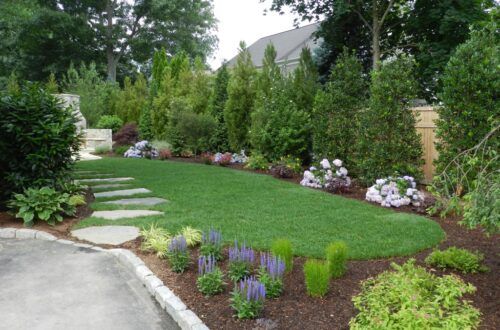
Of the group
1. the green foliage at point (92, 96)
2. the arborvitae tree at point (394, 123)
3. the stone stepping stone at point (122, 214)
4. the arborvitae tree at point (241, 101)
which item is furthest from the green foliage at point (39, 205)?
the green foliage at point (92, 96)

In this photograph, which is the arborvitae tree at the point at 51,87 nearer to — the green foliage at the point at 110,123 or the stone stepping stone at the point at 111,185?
the stone stepping stone at the point at 111,185

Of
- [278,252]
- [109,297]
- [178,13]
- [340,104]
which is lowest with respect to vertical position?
[109,297]

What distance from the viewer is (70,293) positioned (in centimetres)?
366

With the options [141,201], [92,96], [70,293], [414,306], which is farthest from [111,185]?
[92,96]

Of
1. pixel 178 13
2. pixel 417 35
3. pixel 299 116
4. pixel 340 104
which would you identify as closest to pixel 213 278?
pixel 340 104

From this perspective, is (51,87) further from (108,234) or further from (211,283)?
(211,283)

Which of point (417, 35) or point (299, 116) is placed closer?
point (299, 116)

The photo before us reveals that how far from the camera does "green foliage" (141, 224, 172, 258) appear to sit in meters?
4.39

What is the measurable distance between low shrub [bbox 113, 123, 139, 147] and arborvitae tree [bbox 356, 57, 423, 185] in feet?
39.3

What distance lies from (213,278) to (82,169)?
8.32 meters

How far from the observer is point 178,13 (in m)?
30.8

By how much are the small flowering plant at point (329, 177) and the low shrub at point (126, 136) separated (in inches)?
417

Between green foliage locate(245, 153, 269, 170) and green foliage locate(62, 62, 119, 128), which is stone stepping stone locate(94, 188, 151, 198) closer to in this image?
green foliage locate(245, 153, 269, 170)

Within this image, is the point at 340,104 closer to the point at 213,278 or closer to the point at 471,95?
the point at 471,95
